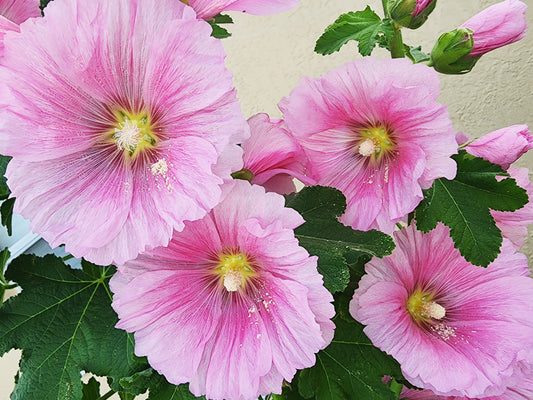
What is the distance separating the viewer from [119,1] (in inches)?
12.1

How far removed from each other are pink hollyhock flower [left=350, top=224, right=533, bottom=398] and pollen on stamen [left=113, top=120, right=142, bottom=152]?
0.19 metres

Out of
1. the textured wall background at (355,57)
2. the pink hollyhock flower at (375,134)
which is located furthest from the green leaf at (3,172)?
the textured wall background at (355,57)

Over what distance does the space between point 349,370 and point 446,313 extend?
0.10 meters

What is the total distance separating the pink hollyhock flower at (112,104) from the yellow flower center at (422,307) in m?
0.23

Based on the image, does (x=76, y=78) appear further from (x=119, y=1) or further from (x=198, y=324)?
(x=198, y=324)

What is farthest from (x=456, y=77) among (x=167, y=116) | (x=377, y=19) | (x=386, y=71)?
(x=167, y=116)

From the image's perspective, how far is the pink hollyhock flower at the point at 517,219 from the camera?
0.50 m

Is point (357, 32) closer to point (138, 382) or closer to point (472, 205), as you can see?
point (472, 205)

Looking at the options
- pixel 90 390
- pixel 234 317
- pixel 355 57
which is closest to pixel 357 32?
pixel 234 317

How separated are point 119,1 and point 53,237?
0.45 ft

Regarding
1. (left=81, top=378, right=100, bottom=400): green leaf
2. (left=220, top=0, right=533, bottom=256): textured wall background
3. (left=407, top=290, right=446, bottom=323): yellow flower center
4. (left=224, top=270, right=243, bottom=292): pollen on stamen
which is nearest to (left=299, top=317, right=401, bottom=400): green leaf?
(left=407, top=290, right=446, bottom=323): yellow flower center

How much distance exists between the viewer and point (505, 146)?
1.49ft

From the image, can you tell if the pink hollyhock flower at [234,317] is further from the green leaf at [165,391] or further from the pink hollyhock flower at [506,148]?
the pink hollyhock flower at [506,148]

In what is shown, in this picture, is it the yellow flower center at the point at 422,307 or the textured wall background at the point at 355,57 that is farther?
the textured wall background at the point at 355,57
